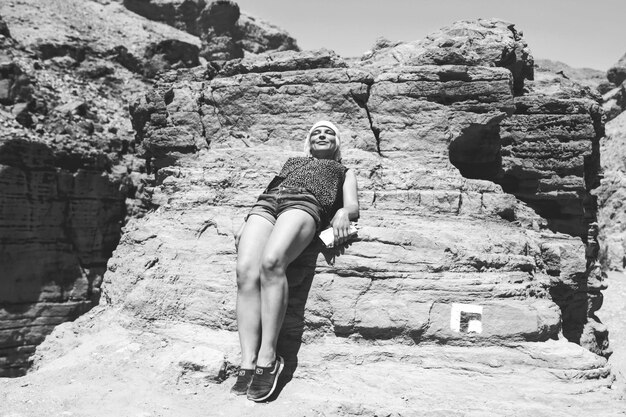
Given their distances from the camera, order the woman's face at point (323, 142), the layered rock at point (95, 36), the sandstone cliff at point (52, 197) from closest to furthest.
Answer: the woman's face at point (323, 142) < the sandstone cliff at point (52, 197) < the layered rock at point (95, 36)

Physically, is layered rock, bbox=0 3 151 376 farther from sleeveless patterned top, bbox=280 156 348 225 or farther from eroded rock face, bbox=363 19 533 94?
sleeveless patterned top, bbox=280 156 348 225

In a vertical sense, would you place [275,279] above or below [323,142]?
below

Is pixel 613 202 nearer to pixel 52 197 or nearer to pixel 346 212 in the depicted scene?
pixel 52 197

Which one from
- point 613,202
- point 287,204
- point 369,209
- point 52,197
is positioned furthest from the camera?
point 613,202

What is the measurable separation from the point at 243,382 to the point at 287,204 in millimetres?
1520

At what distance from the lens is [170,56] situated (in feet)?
109

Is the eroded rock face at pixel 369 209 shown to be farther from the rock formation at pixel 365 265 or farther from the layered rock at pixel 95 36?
the layered rock at pixel 95 36

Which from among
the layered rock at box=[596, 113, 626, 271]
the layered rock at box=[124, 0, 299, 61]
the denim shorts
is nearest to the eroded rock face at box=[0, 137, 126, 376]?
the denim shorts

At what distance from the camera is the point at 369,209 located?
17.5 ft

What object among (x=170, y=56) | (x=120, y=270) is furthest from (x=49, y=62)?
(x=120, y=270)

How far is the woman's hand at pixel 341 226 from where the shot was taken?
4652mm

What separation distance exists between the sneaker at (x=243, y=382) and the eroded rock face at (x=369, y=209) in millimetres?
743

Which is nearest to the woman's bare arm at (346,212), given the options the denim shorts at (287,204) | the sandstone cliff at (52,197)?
the denim shorts at (287,204)

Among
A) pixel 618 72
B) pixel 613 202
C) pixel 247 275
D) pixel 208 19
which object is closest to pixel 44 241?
pixel 247 275
